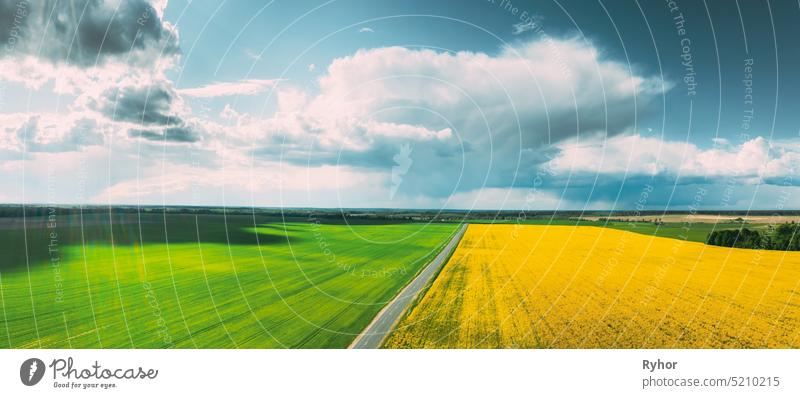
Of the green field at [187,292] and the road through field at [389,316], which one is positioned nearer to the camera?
the road through field at [389,316]

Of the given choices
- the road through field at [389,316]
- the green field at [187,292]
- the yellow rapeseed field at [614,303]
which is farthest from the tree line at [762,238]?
the green field at [187,292]

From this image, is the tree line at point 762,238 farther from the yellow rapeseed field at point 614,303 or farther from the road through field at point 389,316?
the road through field at point 389,316

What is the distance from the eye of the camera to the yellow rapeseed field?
31.1 ft

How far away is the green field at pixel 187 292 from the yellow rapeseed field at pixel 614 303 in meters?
2.39

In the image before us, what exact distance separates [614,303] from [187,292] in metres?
13.4

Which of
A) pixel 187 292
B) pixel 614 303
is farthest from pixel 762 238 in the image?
pixel 187 292

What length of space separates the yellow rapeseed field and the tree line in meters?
0.46

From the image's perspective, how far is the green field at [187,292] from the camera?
9898mm

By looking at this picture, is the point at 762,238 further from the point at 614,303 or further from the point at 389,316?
the point at 389,316

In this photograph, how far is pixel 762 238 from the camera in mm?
19969

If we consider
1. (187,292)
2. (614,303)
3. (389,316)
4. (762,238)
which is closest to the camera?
(389,316)
